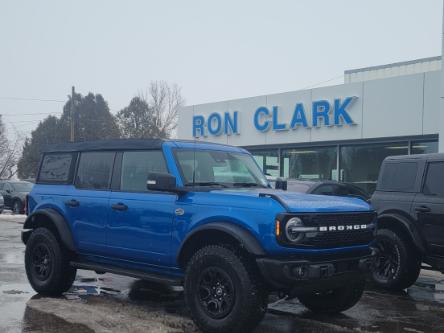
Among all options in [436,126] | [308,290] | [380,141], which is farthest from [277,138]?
[308,290]

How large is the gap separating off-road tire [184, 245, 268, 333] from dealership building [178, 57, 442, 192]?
986cm

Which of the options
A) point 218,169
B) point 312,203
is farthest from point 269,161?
point 312,203

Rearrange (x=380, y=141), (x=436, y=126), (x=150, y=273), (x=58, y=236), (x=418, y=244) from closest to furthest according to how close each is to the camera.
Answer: (x=150, y=273)
(x=58, y=236)
(x=418, y=244)
(x=436, y=126)
(x=380, y=141)

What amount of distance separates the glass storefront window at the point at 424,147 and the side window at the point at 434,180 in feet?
24.9

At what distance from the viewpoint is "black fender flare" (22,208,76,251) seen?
7.16 m

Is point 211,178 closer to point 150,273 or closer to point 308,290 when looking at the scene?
point 150,273

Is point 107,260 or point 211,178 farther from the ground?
point 211,178

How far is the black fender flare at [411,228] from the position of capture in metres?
7.89

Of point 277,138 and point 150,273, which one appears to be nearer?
point 150,273

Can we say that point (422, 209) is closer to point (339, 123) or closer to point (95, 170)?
point (95, 170)

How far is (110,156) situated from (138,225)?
119cm

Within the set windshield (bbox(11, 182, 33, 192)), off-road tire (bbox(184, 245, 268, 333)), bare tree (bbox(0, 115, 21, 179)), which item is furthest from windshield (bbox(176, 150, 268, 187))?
bare tree (bbox(0, 115, 21, 179))

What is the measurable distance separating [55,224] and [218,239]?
255 cm

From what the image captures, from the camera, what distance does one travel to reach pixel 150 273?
6.40 metres
